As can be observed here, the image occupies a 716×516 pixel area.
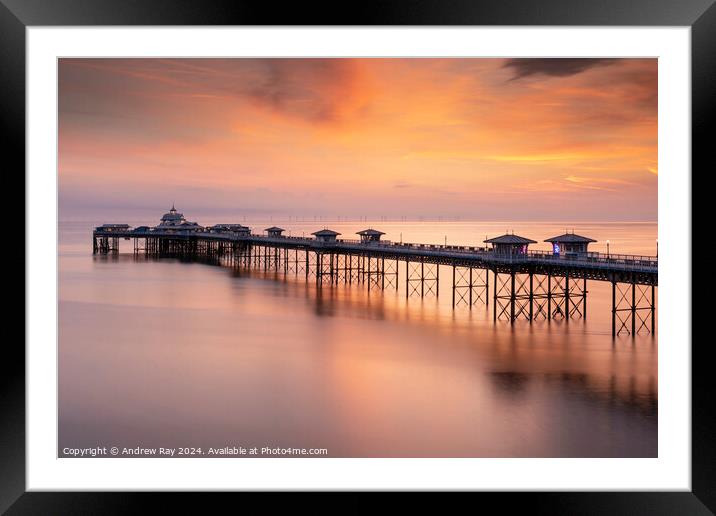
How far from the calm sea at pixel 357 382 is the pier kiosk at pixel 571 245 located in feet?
5.45

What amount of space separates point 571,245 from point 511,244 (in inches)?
56.8

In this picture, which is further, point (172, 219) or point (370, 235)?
point (172, 219)

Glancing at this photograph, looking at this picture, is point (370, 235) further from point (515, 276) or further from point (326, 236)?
point (515, 276)

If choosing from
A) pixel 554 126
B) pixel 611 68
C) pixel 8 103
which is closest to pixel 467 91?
pixel 611 68

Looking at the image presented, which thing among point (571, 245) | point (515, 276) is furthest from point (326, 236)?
point (571, 245)

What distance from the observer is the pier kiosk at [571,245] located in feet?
46.3

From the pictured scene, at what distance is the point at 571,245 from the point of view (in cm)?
1454

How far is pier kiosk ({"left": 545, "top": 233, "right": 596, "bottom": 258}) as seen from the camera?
14.1 metres

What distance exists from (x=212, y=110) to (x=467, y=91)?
10.2m

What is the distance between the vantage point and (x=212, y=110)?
22453 millimetres

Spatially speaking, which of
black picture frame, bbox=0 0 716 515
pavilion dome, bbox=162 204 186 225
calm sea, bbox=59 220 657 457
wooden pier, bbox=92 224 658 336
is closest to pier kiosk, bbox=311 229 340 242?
wooden pier, bbox=92 224 658 336
